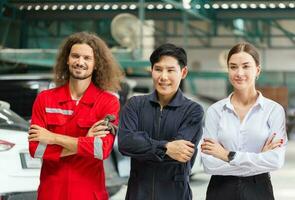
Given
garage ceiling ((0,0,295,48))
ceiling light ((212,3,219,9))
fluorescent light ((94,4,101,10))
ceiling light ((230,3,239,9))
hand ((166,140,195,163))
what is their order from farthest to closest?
1. ceiling light ((212,3,219,9))
2. ceiling light ((230,3,239,9))
3. fluorescent light ((94,4,101,10))
4. garage ceiling ((0,0,295,48))
5. hand ((166,140,195,163))

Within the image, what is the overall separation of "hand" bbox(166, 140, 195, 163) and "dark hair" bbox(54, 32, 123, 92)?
567mm

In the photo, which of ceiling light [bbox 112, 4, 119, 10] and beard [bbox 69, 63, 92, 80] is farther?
ceiling light [bbox 112, 4, 119, 10]

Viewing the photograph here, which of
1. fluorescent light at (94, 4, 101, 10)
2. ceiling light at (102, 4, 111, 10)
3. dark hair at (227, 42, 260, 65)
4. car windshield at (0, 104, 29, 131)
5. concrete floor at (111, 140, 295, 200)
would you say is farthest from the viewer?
ceiling light at (102, 4, 111, 10)

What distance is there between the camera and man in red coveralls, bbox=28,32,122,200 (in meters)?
2.73

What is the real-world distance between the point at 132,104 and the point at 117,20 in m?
9.26

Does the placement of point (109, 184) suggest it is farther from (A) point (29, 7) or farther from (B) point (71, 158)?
(A) point (29, 7)

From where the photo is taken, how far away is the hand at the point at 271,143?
272cm

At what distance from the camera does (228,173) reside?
2725mm

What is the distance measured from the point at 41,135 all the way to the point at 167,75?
27.8 inches

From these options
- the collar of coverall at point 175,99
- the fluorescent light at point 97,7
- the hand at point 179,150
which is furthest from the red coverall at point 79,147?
the fluorescent light at point 97,7

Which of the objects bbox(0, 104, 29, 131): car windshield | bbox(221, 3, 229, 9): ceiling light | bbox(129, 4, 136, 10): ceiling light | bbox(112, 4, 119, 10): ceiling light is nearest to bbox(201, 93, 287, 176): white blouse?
bbox(0, 104, 29, 131): car windshield

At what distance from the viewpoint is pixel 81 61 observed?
2842 millimetres

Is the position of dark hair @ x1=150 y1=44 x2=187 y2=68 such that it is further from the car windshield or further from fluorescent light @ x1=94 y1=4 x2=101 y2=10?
fluorescent light @ x1=94 y1=4 x2=101 y2=10

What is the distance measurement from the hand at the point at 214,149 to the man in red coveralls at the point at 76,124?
49 centimetres
